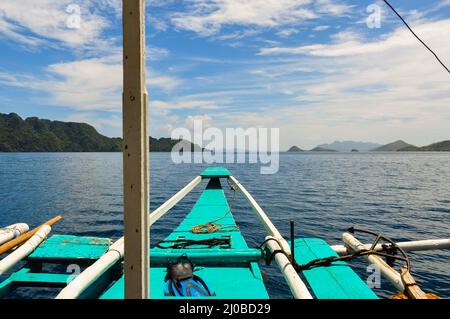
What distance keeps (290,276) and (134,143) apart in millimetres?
2945

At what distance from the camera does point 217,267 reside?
5027mm

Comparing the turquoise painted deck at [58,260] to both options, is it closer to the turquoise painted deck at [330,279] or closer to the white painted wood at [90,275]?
the white painted wood at [90,275]

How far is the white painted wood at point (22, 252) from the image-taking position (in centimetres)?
485

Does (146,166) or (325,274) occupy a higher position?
(146,166)

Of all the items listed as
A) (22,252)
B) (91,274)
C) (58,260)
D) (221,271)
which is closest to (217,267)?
(221,271)

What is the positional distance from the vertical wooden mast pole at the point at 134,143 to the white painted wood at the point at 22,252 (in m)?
4.19

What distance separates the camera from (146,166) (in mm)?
2080

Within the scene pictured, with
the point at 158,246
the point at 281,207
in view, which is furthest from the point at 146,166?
the point at 281,207

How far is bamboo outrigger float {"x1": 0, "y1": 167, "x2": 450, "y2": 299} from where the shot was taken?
3807 mm

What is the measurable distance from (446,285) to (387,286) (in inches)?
71.2

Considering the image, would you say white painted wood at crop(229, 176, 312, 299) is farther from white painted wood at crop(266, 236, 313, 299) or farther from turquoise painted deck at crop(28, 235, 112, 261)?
turquoise painted deck at crop(28, 235, 112, 261)

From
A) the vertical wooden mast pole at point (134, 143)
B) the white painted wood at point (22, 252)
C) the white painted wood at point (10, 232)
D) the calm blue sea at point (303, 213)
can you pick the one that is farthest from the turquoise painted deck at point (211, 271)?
the calm blue sea at point (303, 213)

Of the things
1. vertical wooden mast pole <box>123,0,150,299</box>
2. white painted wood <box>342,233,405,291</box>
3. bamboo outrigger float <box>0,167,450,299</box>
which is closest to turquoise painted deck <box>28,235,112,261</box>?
bamboo outrigger float <box>0,167,450,299</box>
